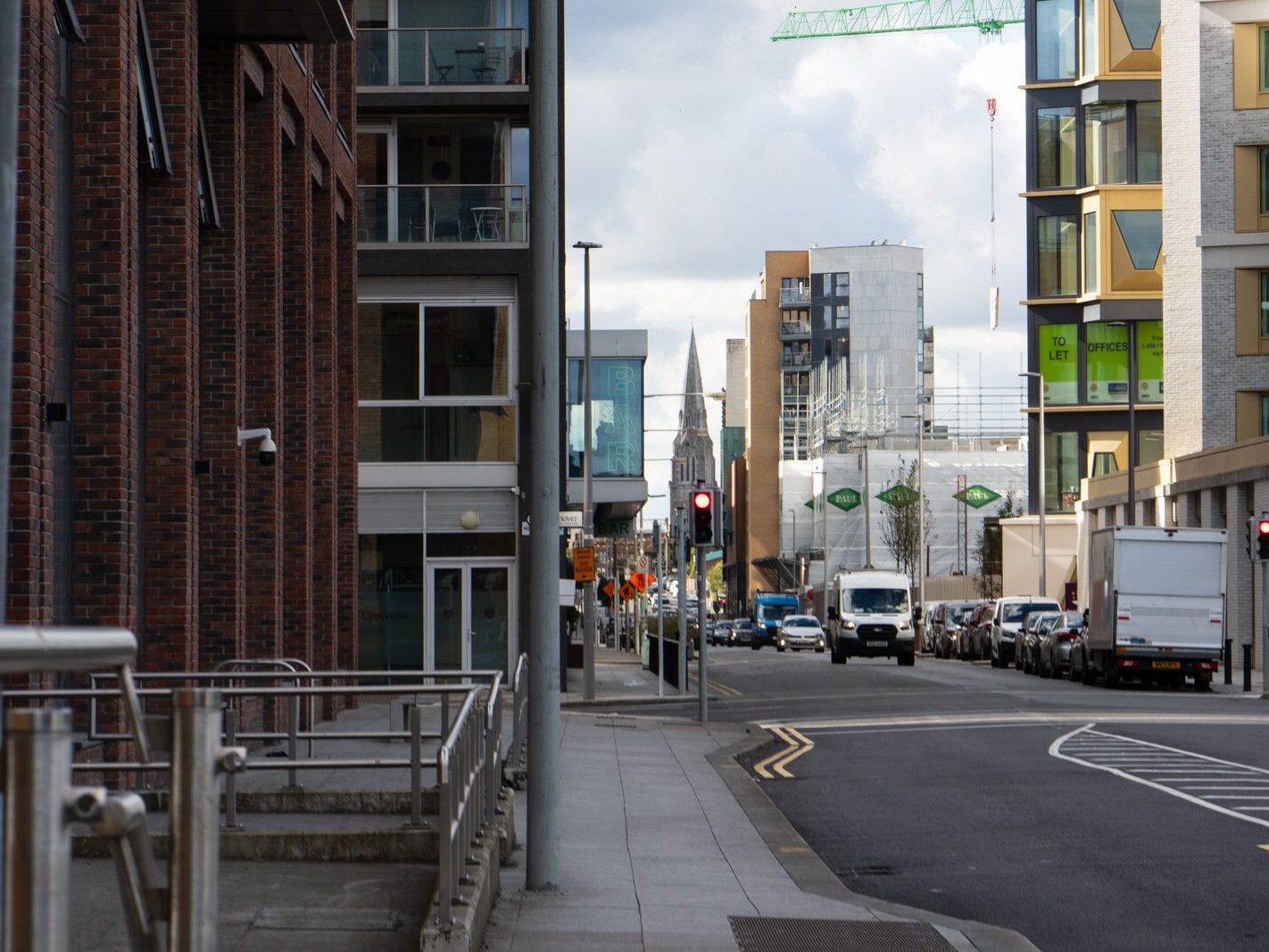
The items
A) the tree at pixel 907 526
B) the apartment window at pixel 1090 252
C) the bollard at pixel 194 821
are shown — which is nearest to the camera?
the bollard at pixel 194 821

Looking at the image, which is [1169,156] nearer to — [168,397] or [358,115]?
[358,115]

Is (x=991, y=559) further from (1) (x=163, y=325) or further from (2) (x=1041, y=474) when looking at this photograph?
(1) (x=163, y=325)

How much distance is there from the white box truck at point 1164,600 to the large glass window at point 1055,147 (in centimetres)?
4202

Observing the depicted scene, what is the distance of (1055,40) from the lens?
7638 cm

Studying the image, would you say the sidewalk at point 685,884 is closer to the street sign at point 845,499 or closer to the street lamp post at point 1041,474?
the street lamp post at point 1041,474

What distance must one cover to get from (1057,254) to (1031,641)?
34.4 meters

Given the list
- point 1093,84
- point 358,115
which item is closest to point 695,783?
point 358,115

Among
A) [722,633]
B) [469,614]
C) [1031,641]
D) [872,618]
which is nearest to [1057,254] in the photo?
[872,618]

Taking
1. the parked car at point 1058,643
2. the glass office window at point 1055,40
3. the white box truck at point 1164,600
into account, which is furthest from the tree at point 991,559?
the white box truck at point 1164,600

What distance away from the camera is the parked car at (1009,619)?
5006 cm

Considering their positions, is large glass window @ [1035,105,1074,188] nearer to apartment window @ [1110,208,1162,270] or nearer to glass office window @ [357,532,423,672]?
apartment window @ [1110,208,1162,270]

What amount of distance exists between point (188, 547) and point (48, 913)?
12905 millimetres

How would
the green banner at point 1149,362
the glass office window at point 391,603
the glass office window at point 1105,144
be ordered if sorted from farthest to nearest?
the green banner at point 1149,362 → the glass office window at point 1105,144 → the glass office window at point 391,603

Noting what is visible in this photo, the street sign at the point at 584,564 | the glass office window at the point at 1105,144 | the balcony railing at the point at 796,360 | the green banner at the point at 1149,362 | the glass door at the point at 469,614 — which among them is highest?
the glass office window at the point at 1105,144
